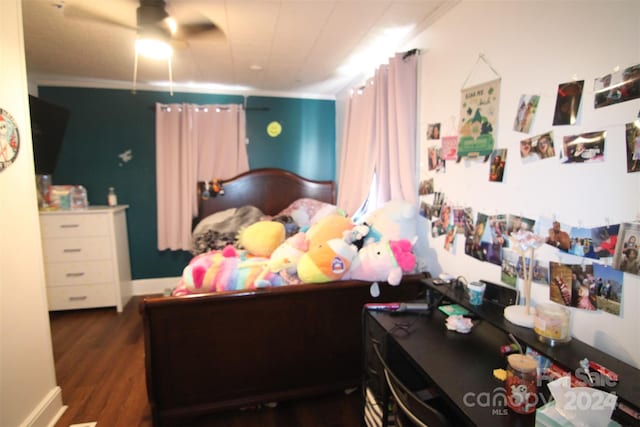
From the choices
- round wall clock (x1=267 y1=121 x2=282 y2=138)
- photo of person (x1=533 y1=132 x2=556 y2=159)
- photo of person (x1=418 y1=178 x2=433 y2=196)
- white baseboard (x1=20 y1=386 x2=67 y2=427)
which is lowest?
white baseboard (x1=20 y1=386 x2=67 y2=427)

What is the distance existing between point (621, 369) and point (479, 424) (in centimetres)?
51

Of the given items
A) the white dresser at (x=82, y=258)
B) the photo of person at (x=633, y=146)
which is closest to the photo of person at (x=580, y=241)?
the photo of person at (x=633, y=146)

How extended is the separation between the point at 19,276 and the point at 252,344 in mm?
1173

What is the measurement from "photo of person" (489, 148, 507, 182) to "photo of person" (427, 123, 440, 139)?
479 millimetres

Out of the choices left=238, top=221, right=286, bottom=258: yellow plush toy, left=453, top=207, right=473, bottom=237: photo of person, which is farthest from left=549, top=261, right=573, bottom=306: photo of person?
left=238, top=221, right=286, bottom=258: yellow plush toy

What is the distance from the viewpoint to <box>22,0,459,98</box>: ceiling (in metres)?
1.84

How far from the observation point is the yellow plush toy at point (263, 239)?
258 cm

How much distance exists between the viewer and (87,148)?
3.52 meters

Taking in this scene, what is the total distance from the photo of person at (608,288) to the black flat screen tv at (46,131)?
11.4 ft

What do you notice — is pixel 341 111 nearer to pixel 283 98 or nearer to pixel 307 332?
pixel 283 98

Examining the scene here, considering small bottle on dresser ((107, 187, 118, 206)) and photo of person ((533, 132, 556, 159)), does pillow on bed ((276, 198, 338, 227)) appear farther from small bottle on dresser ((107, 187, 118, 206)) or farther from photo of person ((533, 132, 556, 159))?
photo of person ((533, 132, 556, 159))

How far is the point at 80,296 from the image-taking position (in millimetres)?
3236

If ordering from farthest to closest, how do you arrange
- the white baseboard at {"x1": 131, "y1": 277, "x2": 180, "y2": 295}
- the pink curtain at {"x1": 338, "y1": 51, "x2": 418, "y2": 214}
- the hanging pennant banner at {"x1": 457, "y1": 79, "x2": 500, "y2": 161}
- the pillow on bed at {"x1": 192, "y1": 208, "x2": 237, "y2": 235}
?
the white baseboard at {"x1": 131, "y1": 277, "x2": 180, "y2": 295} → the pillow on bed at {"x1": 192, "y1": 208, "x2": 237, "y2": 235} → the pink curtain at {"x1": 338, "y1": 51, "x2": 418, "y2": 214} → the hanging pennant banner at {"x1": 457, "y1": 79, "x2": 500, "y2": 161}

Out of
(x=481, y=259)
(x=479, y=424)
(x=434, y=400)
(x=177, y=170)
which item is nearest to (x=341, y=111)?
(x=177, y=170)
